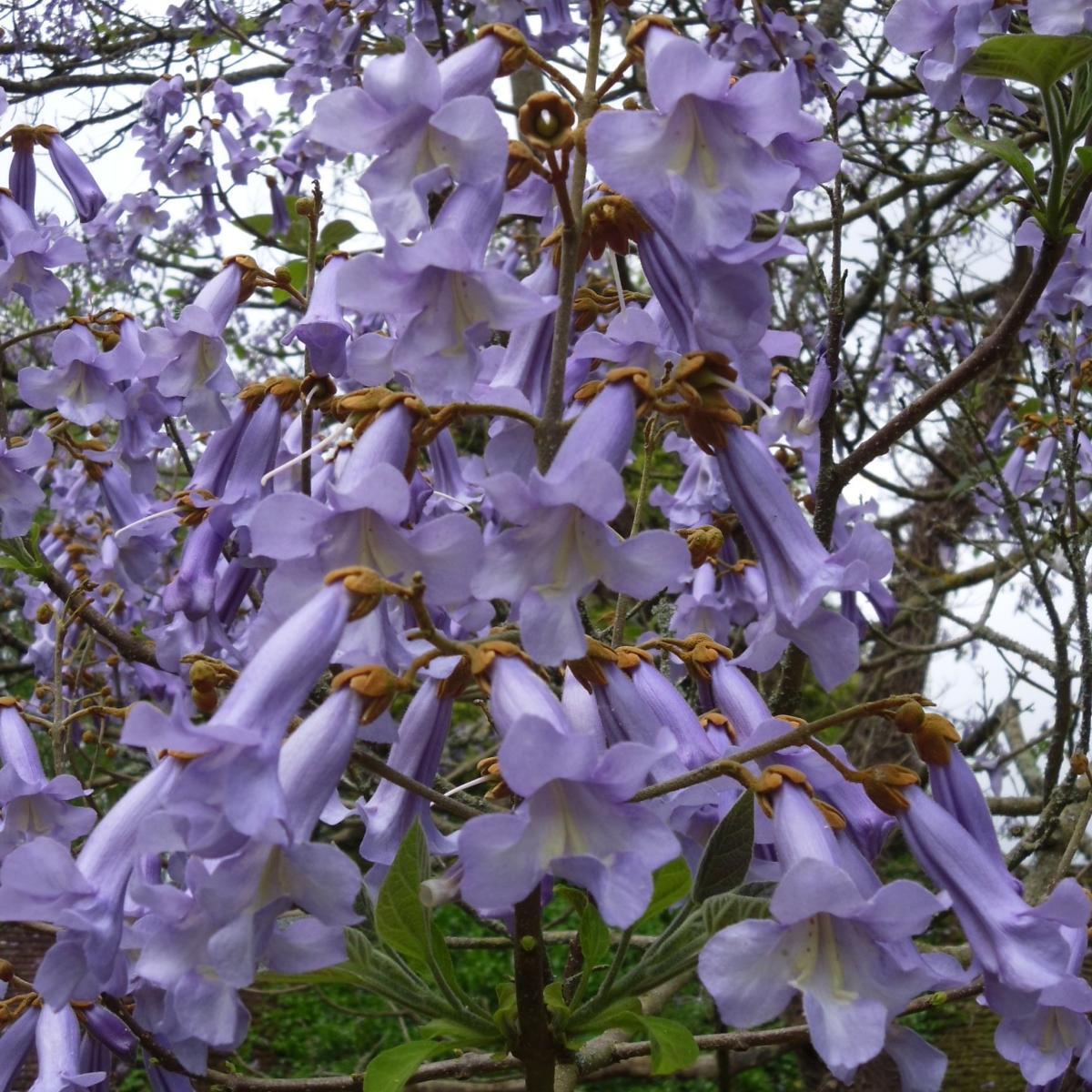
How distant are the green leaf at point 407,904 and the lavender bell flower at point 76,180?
2.62 meters

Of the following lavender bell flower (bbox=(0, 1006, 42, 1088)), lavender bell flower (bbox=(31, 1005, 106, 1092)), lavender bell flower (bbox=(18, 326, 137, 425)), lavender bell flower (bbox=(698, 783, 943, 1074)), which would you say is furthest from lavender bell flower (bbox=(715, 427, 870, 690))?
lavender bell flower (bbox=(18, 326, 137, 425))

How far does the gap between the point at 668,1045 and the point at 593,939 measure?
21 centimetres

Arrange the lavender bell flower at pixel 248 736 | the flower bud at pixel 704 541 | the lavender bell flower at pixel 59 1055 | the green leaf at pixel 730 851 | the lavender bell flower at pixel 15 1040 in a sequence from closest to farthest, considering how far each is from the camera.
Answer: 1. the lavender bell flower at pixel 248 736
2. the green leaf at pixel 730 851
3. the lavender bell flower at pixel 59 1055
4. the lavender bell flower at pixel 15 1040
5. the flower bud at pixel 704 541

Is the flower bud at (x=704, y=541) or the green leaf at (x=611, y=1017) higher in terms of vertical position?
the flower bud at (x=704, y=541)

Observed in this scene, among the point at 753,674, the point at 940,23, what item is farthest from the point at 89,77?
the point at 940,23

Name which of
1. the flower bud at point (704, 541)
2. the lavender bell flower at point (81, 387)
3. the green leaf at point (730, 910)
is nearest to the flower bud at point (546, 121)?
the green leaf at point (730, 910)

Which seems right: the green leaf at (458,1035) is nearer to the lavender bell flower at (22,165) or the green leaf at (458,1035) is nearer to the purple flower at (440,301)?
the purple flower at (440,301)

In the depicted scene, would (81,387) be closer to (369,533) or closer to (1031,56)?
(369,533)

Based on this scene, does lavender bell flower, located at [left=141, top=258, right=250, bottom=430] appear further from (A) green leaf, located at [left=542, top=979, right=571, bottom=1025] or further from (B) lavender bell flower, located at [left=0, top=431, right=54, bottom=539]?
(A) green leaf, located at [left=542, top=979, right=571, bottom=1025]

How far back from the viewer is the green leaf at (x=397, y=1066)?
1.19 metres

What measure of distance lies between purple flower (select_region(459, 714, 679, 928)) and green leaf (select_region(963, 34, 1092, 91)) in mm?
958

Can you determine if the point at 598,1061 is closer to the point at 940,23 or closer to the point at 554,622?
the point at 554,622

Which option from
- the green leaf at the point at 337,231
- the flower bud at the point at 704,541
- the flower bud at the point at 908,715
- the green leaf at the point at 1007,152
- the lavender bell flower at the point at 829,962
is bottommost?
the lavender bell flower at the point at 829,962

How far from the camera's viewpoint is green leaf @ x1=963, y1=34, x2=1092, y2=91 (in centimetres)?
142
